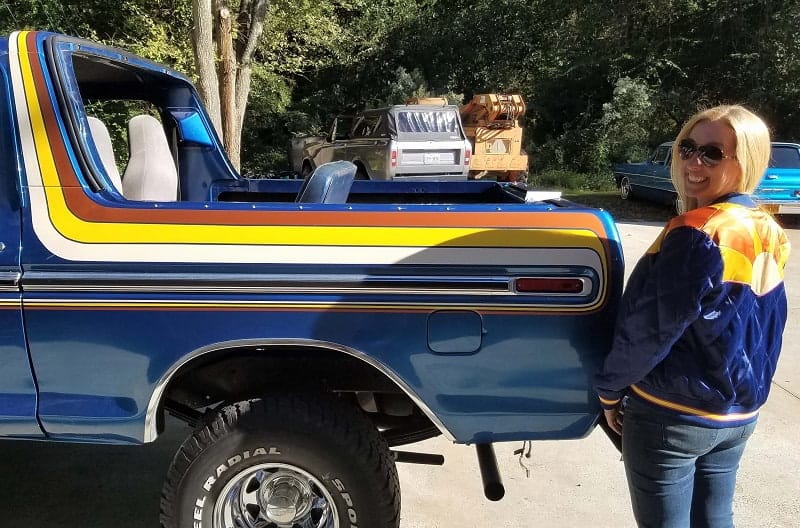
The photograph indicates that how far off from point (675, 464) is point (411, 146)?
12.1 m

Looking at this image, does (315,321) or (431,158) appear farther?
(431,158)

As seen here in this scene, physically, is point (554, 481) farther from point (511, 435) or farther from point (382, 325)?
point (382, 325)

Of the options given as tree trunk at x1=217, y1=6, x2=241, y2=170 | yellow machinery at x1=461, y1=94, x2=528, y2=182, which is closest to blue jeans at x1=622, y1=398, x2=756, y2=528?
tree trunk at x1=217, y1=6, x2=241, y2=170

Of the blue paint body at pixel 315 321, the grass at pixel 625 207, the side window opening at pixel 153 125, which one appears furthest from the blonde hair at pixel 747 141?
the grass at pixel 625 207

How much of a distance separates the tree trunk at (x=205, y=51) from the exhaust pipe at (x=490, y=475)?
7189mm

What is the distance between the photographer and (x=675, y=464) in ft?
6.35

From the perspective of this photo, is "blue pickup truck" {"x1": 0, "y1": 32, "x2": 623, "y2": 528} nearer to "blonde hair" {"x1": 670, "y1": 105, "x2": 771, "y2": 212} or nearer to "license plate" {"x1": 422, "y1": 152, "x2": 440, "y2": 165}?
"blonde hair" {"x1": 670, "y1": 105, "x2": 771, "y2": 212}

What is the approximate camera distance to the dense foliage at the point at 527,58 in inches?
559

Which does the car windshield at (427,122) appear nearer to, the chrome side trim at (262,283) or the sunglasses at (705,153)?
the chrome side trim at (262,283)

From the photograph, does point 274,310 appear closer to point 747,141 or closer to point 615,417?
point 615,417

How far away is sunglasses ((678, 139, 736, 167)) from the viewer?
194 centimetres

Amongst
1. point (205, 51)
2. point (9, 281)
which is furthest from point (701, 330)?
point (205, 51)

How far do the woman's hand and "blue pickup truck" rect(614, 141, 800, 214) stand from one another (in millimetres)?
7898

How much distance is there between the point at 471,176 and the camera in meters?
16.7
